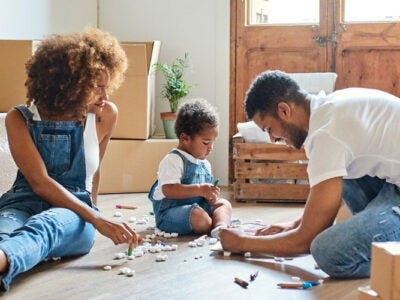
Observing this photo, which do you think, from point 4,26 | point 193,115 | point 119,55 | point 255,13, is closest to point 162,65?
point 255,13

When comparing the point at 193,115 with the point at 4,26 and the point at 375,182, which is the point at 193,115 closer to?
the point at 375,182

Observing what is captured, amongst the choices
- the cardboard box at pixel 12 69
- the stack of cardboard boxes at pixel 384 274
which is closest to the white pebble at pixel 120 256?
the stack of cardboard boxes at pixel 384 274

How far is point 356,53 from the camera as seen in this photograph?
12.7 feet

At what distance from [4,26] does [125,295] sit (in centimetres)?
210

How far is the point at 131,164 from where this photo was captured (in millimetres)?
3699

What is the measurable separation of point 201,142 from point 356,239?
88cm

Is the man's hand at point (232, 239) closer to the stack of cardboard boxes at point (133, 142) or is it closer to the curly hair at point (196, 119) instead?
the curly hair at point (196, 119)

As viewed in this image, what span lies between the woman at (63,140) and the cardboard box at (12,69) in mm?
1092

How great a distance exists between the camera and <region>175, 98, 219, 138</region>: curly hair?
2561 millimetres

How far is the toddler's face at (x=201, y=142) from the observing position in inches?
101

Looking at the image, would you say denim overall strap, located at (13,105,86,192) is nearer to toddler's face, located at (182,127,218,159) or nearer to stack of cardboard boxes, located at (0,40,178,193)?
toddler's face, located at (182,127,218,159)

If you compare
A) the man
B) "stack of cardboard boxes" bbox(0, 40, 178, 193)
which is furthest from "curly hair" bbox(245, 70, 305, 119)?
"stack of cardboard boxes" bbox(0, 40, 178, 193)

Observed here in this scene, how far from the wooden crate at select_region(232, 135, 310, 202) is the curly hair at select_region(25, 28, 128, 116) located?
142 centimetres

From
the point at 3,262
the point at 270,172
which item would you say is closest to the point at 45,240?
the point at 3,262
